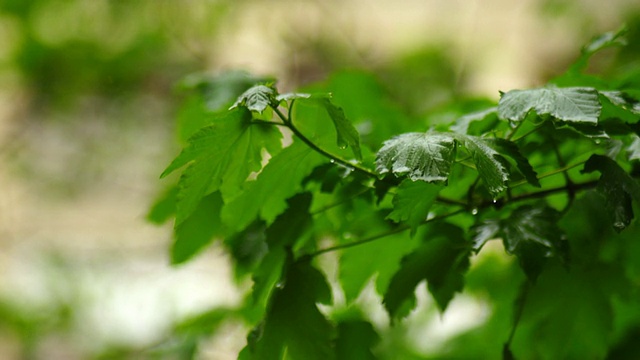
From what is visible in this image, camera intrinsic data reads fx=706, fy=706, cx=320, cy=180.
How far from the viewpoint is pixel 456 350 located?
1.10 metres

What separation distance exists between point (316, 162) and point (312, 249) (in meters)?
0.11

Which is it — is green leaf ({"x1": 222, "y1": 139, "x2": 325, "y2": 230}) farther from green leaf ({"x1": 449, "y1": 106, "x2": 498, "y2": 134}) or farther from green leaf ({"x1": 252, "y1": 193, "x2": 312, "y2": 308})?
green leaf ({"x1": 449, "y1": 106, "x2": 498, "y2": 134})

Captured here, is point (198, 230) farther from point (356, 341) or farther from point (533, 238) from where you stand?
point (533, 238)

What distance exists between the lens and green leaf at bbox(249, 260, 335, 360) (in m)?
0.63

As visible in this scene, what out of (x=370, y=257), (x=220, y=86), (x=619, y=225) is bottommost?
(x=619, y=225)

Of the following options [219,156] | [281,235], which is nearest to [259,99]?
[219,156]

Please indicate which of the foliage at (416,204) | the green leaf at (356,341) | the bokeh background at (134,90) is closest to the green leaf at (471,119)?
the foliage at (416,204)

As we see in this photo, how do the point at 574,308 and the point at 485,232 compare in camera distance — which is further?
the point at 574,308

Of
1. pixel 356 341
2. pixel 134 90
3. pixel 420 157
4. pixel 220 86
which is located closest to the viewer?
pixel 420 157

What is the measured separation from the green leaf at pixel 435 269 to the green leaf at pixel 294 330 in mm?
72

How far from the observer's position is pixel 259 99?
0.52m

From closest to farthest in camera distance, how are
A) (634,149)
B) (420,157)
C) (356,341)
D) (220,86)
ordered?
(420,157)
(634,149)
(356,341)
(220,86)

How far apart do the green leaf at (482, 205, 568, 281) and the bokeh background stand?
1637mm

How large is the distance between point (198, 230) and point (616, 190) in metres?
0.38
